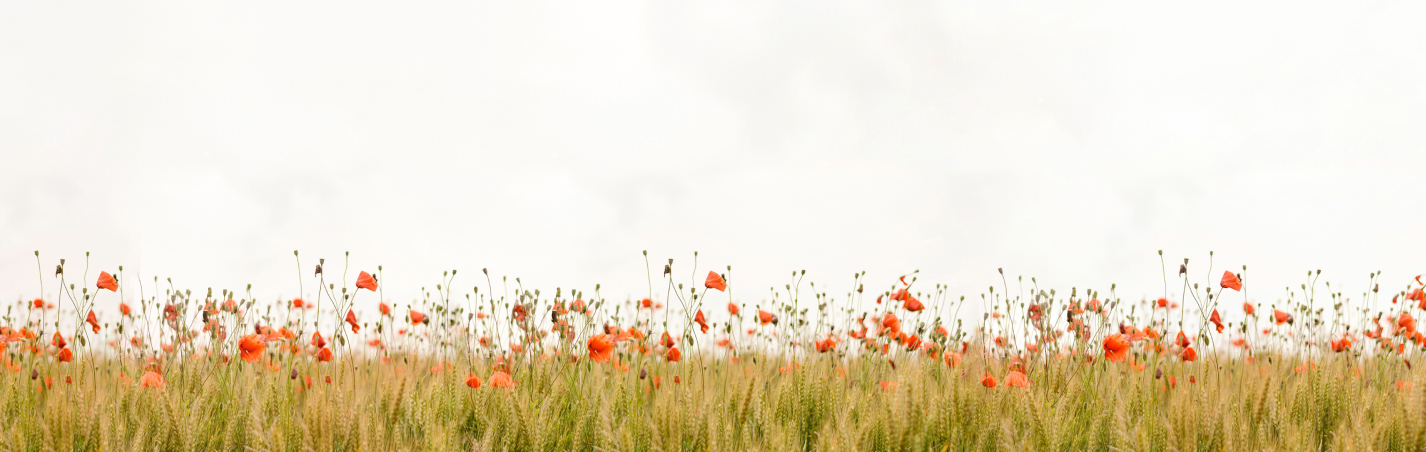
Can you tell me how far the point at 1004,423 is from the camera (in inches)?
91.4

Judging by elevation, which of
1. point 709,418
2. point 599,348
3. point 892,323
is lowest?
point 709,418

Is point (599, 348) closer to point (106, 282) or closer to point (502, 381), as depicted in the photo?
point (502, 381)

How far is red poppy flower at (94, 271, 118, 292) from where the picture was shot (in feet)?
11.0

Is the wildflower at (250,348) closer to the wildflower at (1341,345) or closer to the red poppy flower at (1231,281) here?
the red poppy flower at (1231,281)

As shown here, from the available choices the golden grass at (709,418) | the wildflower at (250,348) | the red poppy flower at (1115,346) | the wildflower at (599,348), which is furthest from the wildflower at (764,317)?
the wildflower at (250,348)

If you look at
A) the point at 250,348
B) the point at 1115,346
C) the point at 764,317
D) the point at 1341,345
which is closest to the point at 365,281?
the point at 250,348

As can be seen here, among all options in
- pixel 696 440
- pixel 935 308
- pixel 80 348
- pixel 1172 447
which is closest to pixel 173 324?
pixel 80 348

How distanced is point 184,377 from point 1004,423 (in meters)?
2.97

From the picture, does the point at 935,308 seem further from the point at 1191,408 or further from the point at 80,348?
the point at 80,348

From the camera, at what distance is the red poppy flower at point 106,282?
3.36m

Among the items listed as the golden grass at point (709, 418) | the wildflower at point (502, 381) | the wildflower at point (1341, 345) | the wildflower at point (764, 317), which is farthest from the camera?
the wildflower at point (764, 317)

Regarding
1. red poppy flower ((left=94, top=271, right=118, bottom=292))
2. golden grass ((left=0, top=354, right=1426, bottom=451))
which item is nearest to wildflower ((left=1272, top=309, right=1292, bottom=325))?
golden grass ((left=0, top=354, right=1426, bottom=451))

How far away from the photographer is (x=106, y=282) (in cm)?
336

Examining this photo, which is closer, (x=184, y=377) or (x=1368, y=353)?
(x=184, y=377)
